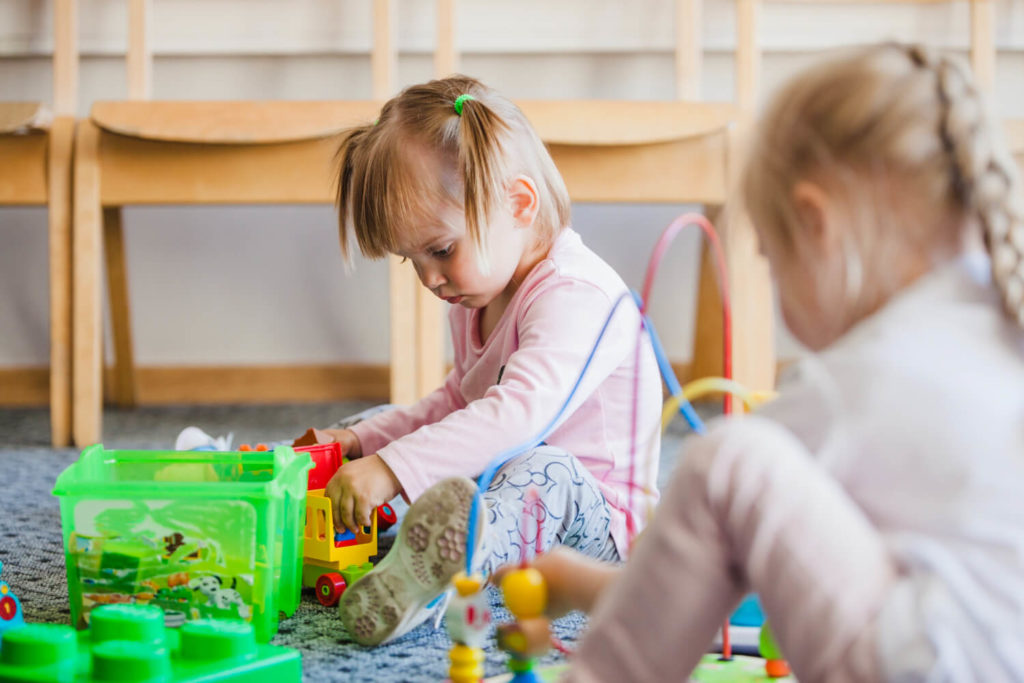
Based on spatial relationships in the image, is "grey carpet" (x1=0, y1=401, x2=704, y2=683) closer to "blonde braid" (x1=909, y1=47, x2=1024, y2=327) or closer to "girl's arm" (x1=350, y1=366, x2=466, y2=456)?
"girl's arm" (x1=350, y1=366, x2=466, y2=456)

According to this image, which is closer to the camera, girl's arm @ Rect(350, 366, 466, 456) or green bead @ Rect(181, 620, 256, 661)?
green bead @ Rect(181, 620, 256, 661)

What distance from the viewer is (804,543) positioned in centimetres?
45

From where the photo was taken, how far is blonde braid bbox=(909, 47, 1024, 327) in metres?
0.49

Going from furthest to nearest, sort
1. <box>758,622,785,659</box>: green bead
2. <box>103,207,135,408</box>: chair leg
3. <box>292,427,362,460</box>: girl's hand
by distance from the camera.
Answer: <box>103,207,135,408</box>: chair leg → <box>292,427,362,460</box>: girl's hand → <box>758,622,785,659</box>: green bead

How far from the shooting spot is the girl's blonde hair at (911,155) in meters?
0.49

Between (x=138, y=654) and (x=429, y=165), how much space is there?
0.50 meters

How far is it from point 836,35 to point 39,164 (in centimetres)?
132

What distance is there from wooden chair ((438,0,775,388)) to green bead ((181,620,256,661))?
1.01 meters

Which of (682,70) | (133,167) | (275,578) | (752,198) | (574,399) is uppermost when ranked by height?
(682,70)

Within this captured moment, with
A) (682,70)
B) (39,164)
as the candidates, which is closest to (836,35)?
(682,70)

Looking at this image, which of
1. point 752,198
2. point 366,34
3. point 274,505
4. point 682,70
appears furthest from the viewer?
point 366,34

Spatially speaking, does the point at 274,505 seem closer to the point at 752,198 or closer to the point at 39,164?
the point at 752,198

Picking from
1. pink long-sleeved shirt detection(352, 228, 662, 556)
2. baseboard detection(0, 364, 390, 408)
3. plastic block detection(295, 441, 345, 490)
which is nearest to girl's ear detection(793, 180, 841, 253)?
pink long-sleeved shirt detection(352, 228, 662, 556)

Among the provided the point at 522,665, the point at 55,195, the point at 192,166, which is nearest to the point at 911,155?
the point at 522,665
